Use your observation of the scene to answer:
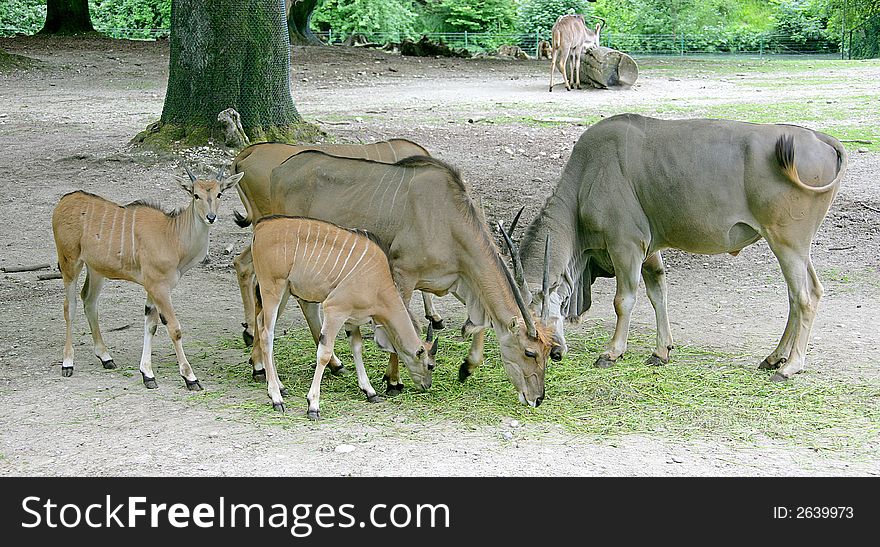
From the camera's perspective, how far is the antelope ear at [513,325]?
6.08 meters

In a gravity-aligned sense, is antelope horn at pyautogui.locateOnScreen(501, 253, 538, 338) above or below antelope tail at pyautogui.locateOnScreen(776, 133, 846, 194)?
below

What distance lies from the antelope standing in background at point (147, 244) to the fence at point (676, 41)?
31.0m

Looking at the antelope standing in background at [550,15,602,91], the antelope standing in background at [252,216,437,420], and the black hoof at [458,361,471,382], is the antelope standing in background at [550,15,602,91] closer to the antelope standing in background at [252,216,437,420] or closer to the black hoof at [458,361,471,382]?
the black hoof at [458,361,471,382]

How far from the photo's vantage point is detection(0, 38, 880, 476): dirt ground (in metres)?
5.28

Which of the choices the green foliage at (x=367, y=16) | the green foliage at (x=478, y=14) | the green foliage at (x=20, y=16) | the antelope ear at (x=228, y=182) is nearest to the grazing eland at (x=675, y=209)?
the antelope ear at (x=228, y=182)

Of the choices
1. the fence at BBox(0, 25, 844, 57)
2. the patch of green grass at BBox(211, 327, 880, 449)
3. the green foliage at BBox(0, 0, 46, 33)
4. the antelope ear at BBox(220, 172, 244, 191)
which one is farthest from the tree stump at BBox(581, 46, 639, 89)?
the green foliage at BBox(0, 0, 46, 33)

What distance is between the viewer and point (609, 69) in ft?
73.5

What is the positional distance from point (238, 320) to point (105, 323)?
3.17 feet

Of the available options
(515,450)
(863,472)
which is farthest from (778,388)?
(515,450)

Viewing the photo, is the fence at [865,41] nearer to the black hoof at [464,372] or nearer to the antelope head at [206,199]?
the black hoof at [464,372]

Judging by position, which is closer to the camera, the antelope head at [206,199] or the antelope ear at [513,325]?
the antelope ear at [513,325]

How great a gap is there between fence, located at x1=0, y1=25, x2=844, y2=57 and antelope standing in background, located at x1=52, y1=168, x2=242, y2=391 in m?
31.0

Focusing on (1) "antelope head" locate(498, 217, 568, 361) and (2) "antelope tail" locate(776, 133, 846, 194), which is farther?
(2) "antelope tail" locate(776, 133, 846, 194)

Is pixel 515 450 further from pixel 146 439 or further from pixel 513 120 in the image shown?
pixel 513 120
